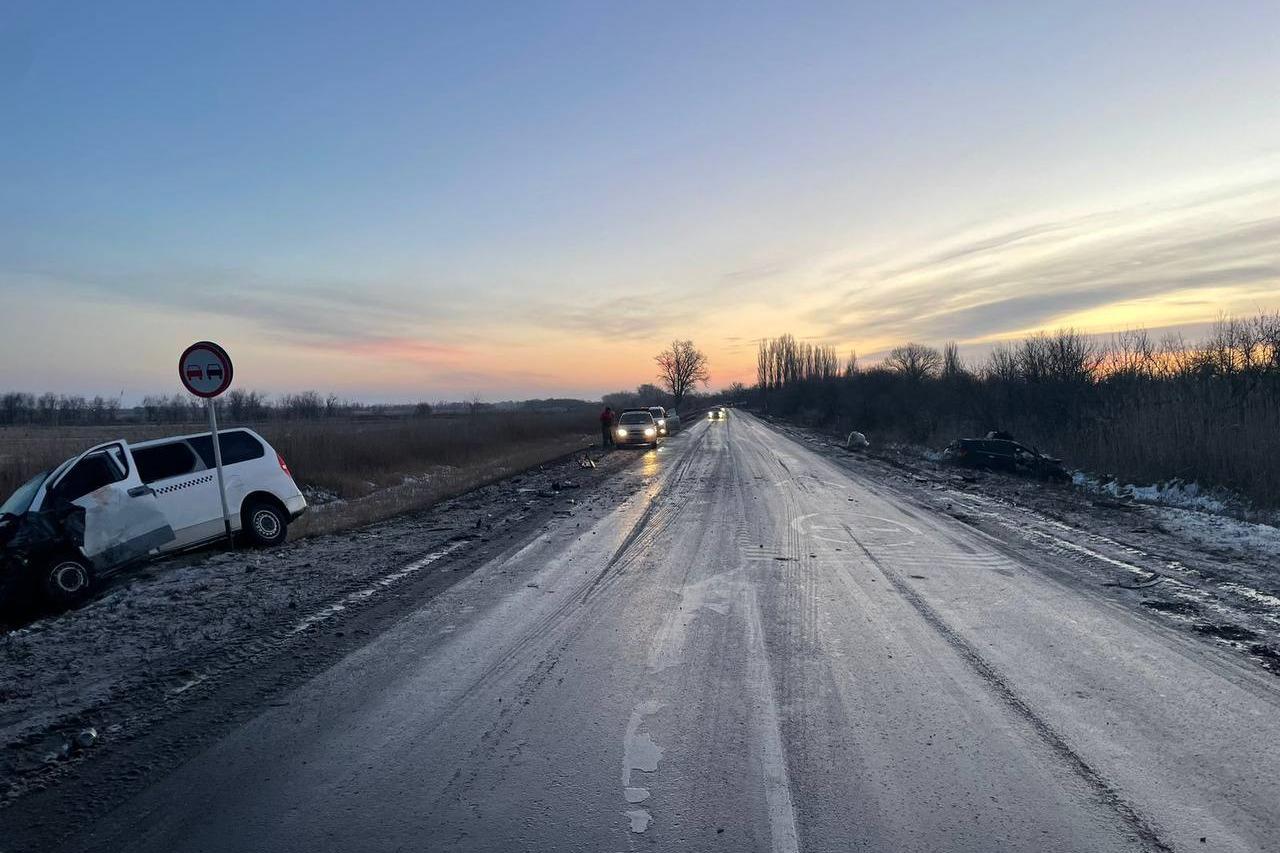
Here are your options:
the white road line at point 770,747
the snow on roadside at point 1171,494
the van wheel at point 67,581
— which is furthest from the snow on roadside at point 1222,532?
the van wheel at point 67,581

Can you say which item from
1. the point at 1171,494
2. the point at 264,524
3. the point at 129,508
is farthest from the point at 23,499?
the point at 1171,494

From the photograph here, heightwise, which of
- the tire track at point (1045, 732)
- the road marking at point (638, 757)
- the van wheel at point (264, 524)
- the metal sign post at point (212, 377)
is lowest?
the tire track at point (1045, 732)

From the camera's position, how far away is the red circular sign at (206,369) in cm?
1052

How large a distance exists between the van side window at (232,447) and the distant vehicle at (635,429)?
77.0 feet

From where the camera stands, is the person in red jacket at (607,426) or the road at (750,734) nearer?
the road at (750,734)

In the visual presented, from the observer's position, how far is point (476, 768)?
408 cm

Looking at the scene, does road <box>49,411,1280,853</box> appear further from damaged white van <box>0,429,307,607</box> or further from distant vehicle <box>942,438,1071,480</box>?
distant vehicle <box>942,438,1071,480</box>

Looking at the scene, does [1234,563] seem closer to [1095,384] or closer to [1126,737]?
[1126,737]

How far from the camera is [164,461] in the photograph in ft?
34.5

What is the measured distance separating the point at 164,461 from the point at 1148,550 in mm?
14052

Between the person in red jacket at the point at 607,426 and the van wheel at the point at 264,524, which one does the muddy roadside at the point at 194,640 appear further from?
the person in red jacket at the point at 607,426

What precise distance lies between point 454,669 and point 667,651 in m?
1.72

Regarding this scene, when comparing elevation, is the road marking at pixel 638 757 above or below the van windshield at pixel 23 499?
below

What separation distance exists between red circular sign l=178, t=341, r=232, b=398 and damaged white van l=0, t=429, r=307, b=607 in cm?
86
